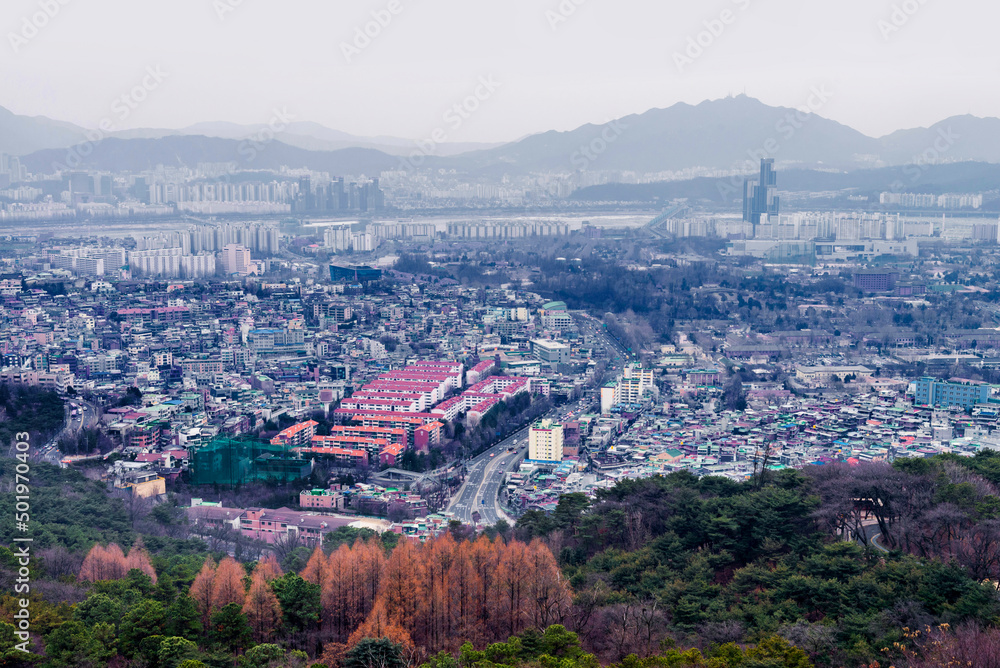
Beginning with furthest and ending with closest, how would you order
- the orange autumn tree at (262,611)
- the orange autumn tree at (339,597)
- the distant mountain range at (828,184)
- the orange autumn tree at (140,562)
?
the distant mountain range at (828,184) < the orange autumn tree at (140,562) < the orange autumn tree at (339,597) < the orange autumn tree at (262,611)

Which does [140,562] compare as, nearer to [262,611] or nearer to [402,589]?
[262,611]

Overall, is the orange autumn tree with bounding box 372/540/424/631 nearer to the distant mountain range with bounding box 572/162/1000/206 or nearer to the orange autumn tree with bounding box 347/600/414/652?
the orange autumn tree with bounding box 347/600/414/652

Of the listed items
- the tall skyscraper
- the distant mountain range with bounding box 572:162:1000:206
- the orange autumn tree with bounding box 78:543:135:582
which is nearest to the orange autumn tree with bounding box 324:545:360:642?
the orange autumn tree with bounding box 78:543:135:582

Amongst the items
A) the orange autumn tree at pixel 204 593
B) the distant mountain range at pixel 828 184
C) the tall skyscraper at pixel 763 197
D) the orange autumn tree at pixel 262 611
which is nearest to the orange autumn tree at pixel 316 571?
the orange autumn tree at pixel 262 611

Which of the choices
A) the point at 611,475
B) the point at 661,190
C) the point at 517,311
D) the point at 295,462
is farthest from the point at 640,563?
the point at 661,190

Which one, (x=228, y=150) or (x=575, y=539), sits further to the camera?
(x=228, y=150)

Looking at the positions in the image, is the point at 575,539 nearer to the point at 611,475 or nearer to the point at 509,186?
the point at 611,475

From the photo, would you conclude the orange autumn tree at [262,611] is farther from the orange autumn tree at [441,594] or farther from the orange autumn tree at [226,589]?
the orange autumn tree at [441,594]
